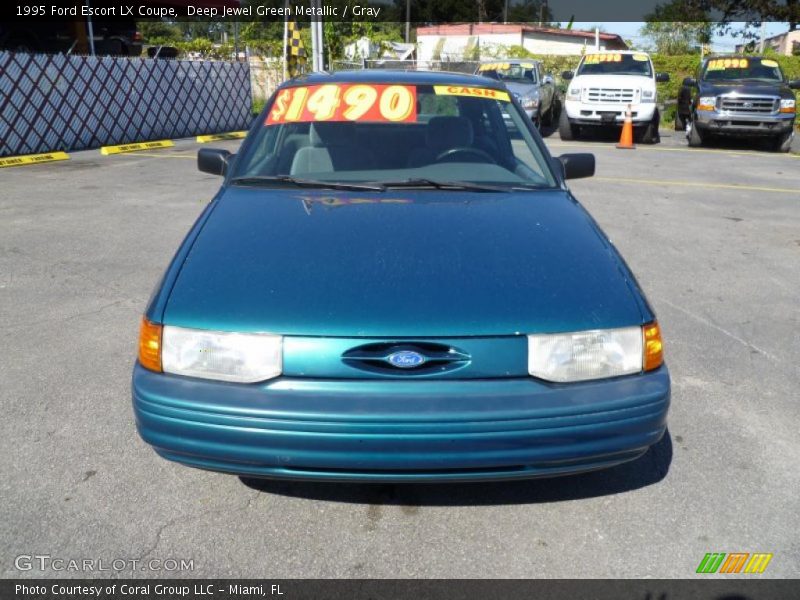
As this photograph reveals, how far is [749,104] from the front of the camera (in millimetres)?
13609

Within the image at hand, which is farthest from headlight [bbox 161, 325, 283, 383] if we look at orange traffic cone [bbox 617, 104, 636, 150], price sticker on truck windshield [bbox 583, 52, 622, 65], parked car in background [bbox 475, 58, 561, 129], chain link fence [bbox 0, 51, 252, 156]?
price sticker on truck windshield [bbox 583, 52, 622, 65]

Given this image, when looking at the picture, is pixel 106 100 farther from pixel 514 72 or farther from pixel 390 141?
pixel 390 141

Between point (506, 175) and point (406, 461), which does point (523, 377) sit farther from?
point (506, 175)

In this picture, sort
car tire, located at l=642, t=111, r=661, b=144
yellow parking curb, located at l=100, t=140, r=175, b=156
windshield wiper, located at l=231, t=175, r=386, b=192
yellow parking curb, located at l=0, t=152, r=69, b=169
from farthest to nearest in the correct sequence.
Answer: car tire, located at l=642, t=111, r=661, b=144 → yellow parking curb, located at l=100, t=140, r=175, b=156 → yellow parking curb, located at l=0, t=152, r=69, b=169 → windshield wiper, located at l=231, t=175, r=386, b=192

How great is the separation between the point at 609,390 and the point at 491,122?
2100 mm

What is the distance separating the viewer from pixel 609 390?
2348mm

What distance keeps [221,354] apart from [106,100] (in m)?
13.8

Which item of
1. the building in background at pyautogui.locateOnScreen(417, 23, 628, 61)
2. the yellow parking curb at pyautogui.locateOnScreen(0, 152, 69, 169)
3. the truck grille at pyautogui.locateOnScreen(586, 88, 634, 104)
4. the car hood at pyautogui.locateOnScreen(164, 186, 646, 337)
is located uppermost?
the building in background at pyautogui.locateOnScreen(417, 23, 628, 61)

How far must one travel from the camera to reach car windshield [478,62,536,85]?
17297 millimetres

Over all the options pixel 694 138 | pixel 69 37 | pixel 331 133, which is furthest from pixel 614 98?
pixel 69 37

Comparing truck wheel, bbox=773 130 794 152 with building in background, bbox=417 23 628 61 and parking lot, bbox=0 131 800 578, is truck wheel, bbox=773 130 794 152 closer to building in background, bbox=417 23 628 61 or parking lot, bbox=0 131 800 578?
parking lot, bbox=0 131 800 578

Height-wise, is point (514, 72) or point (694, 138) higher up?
point (514, 72)

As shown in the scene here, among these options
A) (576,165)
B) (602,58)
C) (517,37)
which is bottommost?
(576,165)

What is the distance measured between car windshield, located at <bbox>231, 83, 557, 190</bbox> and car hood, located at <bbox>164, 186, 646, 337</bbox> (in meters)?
0.35
